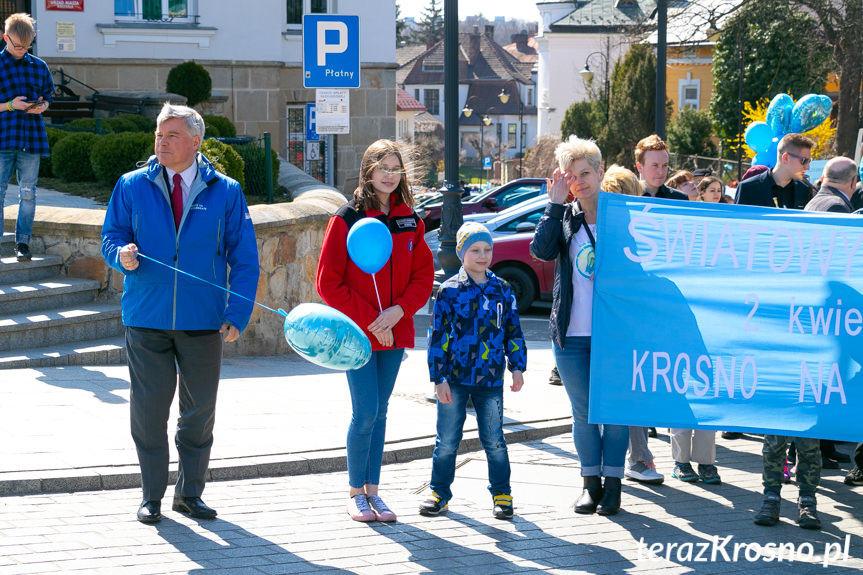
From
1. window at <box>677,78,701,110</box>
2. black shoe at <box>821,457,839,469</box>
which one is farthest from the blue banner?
window at <box>677,78,701,110</box>

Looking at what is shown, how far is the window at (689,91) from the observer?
181ft

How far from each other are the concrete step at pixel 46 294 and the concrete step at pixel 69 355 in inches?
18.7

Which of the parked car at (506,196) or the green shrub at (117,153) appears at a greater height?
the green shrub at (117,153)

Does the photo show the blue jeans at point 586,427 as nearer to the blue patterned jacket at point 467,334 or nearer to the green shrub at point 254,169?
the blue patterned jacket at point 467,334

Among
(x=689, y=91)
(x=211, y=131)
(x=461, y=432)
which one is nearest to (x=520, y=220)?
(x=211, y=131)

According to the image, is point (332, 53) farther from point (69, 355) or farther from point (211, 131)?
point (211, 131)

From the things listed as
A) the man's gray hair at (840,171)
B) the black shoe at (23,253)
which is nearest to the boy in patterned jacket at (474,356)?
the man's gray hair at (840,171)

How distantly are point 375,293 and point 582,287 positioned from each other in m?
1.19

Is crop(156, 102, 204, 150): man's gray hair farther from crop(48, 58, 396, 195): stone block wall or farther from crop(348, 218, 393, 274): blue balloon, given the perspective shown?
crop(48, 58, 396, 195): stone block wall

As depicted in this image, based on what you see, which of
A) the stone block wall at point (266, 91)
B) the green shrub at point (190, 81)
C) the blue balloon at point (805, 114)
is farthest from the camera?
the stone block wall at point (266, 91)

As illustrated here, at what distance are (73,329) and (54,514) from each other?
13.0ft

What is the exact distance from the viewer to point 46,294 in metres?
9.62

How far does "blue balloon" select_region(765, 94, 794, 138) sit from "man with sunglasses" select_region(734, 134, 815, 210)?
4.95ft

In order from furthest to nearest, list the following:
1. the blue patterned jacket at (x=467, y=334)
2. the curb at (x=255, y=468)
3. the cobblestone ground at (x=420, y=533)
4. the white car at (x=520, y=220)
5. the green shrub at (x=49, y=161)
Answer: the white car at (x=520, y=220) → the green shrub at (x=49, y=161) → the curb at (x=255, y=468) → the blue patterned jacket at (x=467, y=334) → the cobblestone ground at (x=420, y=533)
